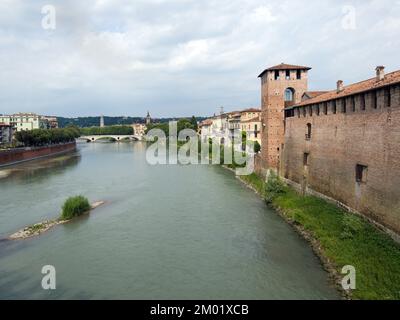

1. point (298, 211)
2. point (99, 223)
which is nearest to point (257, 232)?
point (298, 211)

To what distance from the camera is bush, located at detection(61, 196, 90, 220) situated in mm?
16312

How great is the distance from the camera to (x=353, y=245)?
10.6 meters

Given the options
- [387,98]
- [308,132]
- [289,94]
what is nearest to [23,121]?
[289,94]

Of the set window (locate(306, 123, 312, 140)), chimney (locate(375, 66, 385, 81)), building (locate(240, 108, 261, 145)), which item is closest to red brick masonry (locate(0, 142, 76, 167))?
building (locate(240, 108, 261, 145))

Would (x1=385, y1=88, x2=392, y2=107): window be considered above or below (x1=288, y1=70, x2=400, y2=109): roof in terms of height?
below

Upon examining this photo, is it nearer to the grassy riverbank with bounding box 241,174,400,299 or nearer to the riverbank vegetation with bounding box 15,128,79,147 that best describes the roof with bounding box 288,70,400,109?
the grassy riverbank with bounding box 241,174,400,299

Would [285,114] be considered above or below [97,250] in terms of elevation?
above

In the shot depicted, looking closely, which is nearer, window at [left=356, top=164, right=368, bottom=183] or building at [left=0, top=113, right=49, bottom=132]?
window at [left=356, top=164, right=368, bottom=183]

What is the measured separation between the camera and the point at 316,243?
39.6ft

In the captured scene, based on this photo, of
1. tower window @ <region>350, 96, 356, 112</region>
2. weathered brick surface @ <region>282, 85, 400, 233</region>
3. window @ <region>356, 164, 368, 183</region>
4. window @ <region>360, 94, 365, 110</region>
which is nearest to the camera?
weathered brick surface @ <region>282, 85, 400, 233</region>

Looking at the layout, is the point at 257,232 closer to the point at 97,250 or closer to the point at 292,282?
the point at 292,282

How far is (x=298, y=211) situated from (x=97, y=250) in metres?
7.57

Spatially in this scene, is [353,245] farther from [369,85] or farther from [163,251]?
[163,251]
